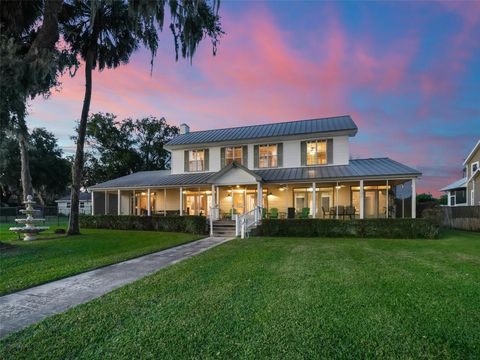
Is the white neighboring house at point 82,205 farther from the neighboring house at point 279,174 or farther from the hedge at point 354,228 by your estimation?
the hedge at point 354,228

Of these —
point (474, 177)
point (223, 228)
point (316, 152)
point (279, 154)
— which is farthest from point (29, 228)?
point (474, 177)

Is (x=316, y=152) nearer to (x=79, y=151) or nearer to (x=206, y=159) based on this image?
(x=206, y=159)

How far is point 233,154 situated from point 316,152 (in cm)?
603

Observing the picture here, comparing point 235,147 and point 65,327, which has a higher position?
point 235,147

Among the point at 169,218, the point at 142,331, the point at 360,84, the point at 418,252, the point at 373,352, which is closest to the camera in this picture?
the point at 373,352

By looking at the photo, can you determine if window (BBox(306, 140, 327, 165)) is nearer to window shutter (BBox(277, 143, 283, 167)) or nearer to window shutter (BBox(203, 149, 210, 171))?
window shutter (BBox(277, 143, 283, 167))

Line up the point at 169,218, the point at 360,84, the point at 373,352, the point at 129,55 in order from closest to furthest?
the point at 373,352
the point at 129,55
the point at 169,218
the point at 360,84

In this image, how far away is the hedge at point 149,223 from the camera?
16344 mm

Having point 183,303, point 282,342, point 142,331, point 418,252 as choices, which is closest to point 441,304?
point 282,342

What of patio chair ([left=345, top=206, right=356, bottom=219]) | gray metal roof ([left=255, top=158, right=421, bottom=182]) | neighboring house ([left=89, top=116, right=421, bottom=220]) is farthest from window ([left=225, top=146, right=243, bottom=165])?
patio chair ([left=345, top=206, right=356, bottom=219])

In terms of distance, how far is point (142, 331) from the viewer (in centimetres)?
361

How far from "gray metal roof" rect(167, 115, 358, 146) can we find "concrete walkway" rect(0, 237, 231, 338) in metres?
13.8

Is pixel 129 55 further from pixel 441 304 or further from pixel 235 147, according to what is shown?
pixel 441 304

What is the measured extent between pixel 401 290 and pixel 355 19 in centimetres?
1298
